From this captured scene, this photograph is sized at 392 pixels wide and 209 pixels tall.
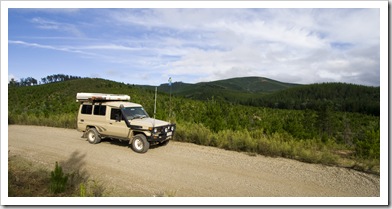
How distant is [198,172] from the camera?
654 cm

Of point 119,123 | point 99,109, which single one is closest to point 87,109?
point 99,109

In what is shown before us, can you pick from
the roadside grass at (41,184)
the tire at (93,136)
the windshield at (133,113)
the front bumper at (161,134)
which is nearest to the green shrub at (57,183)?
the roadside grass at (41,184)

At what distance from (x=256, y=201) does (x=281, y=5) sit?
4251mm

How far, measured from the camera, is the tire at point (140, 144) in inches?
330

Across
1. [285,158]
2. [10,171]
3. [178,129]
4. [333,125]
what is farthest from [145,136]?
[333,125]

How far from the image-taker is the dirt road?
545cm

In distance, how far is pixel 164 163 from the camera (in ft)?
23.9

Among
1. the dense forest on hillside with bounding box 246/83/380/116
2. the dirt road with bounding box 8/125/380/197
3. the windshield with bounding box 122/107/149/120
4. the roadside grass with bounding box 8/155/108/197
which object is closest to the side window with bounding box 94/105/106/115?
the windshield with bounding box 122/107/149/120

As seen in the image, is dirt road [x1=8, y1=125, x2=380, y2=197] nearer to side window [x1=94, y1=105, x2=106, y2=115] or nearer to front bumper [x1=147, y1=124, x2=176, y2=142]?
front bumper [x1=147, y1=124, x2=176, y2=142]

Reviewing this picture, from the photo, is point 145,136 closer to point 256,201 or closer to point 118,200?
point 118,200

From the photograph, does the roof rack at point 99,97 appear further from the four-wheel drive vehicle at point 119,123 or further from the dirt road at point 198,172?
the dirt road at point 198,172

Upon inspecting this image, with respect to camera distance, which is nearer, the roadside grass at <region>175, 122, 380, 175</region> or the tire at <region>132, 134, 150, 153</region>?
the roadside grass at <region>175, 122, 380, 175</region>

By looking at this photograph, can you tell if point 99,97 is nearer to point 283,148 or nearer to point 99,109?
point 99,109

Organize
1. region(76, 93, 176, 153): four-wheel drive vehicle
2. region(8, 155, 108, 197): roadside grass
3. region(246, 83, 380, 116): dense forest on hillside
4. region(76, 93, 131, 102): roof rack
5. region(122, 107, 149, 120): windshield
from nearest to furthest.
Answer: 1. region(8, 155, 108, 197): roadside grass
2. region(76, 93, 176, 153): four-wheel drive vehicle
3. region(122, 107, 149, 120): windshield
4. region(76, 93, 131, 102): roof rack
5. region(246, 83, 380, 116): dense forest on hillside
